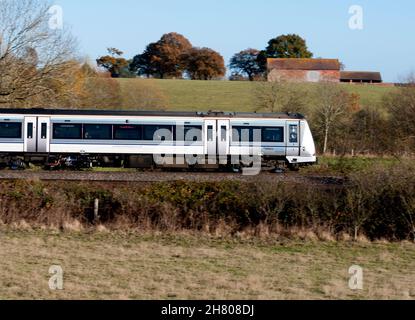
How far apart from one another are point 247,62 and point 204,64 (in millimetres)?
12710

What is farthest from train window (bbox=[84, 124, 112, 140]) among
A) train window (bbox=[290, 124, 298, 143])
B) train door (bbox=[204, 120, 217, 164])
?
train window (bbox=[290, 124, 298, 143])

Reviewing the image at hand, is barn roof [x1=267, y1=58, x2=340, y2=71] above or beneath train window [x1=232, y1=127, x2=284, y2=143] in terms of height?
above

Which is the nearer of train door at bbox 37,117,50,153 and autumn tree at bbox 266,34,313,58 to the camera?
train door at bbox 37,117,50,153

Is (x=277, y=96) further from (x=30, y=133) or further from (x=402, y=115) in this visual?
(x=30, y=133)

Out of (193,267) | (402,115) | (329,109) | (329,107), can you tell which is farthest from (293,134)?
(329,107)

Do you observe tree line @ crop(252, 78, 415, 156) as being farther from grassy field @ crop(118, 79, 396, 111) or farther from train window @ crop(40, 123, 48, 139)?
train window @ crop(40, 123, 48, 139)

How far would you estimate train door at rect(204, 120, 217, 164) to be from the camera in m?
26.8

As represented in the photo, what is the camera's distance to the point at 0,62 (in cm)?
3453

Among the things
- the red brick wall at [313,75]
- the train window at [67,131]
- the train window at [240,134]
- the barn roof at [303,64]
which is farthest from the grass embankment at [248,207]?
the barn roof at [303,64]

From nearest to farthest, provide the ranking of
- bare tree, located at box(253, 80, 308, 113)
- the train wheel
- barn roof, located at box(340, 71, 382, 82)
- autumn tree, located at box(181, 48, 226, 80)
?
1. the train wheel
2. bare tree, located at box(253, 80, 308, 113)
3. autumn tree, located at box(181, 48, 226, 80)
4. barn roof, located at box(340, 71, 382, 82)
